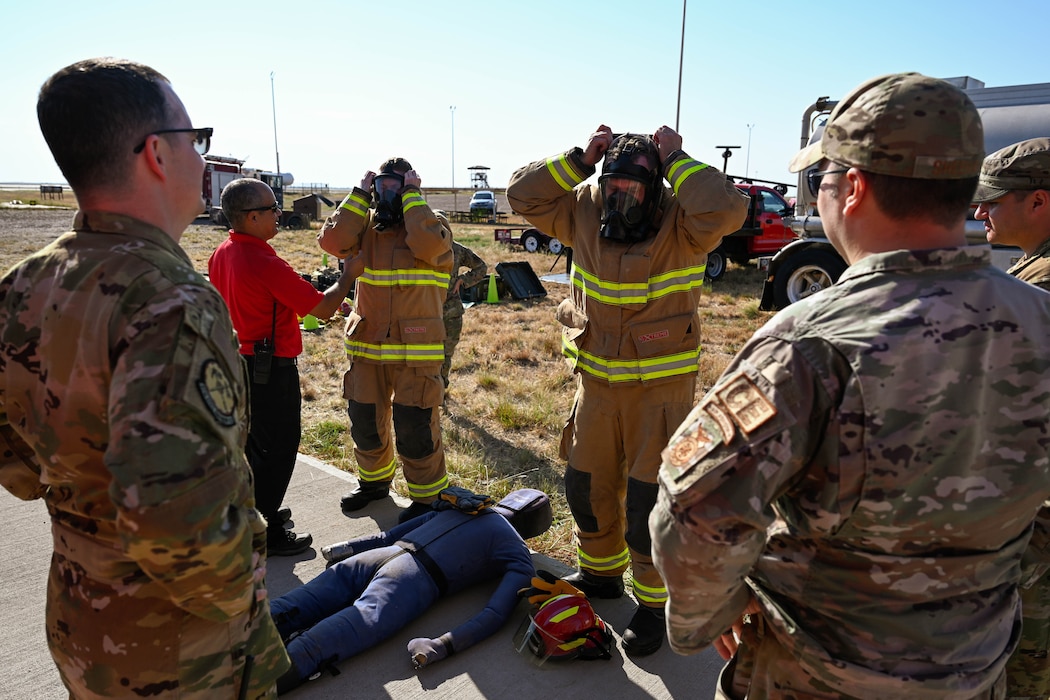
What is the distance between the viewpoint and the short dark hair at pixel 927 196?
1.43 m

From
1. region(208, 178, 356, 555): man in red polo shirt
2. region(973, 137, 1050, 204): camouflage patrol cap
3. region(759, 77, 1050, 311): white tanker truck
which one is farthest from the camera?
region(759, 77, 1050, 311): white tanker truck

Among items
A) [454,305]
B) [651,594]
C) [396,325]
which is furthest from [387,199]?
[651,594]

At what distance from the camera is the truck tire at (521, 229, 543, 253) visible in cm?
2148

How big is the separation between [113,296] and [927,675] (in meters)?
1.87

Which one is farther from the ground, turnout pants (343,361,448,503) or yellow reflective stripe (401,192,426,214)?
yellow reflective stripe (401,192,426,214)

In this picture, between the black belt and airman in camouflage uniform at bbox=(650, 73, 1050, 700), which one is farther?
the black belt

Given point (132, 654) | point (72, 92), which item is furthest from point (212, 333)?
point (132, 654)

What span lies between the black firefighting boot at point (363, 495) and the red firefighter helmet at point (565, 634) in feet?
5.72

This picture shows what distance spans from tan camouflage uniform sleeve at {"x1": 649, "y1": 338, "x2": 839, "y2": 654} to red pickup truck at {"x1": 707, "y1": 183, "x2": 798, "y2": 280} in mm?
15307

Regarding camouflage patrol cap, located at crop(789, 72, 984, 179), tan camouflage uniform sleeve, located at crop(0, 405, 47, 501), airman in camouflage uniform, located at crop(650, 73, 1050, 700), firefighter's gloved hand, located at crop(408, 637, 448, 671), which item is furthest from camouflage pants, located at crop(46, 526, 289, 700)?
camouflage patrol cap, located at crop(789, 72, 984, 179)

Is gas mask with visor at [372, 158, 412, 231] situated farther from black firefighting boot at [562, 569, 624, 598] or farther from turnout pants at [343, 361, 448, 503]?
black firefighting boot at [562, 569, 624, 598]

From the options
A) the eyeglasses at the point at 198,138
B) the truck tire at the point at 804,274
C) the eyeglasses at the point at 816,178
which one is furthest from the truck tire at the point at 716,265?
the eyeglasses at the point at 198,138

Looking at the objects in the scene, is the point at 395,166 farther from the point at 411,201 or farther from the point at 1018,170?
the point at 1018,170

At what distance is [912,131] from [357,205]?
3.47 m
